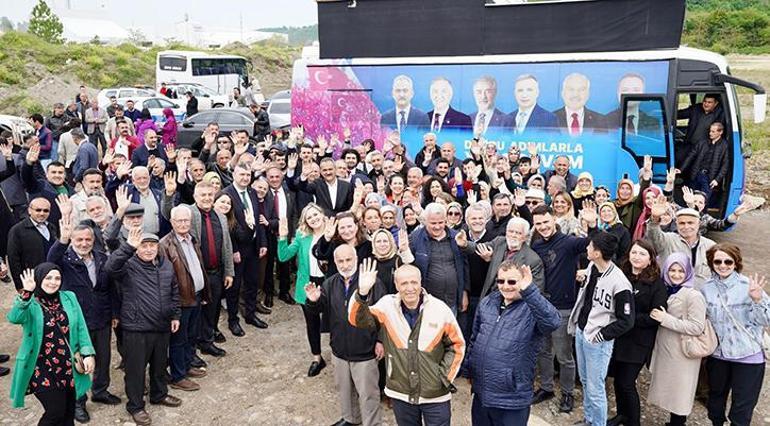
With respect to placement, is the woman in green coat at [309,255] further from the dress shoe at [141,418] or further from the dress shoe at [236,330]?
the dress shoe at [141,418]

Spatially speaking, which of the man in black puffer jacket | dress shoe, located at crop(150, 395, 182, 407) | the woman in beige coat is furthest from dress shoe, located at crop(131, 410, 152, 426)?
the woman in beige coat

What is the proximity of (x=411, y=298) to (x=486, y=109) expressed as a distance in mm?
7469

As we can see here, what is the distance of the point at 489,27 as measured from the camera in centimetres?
1082

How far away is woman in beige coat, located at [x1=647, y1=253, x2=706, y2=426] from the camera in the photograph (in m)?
4.54

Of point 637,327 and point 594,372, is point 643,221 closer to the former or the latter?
point 637,327

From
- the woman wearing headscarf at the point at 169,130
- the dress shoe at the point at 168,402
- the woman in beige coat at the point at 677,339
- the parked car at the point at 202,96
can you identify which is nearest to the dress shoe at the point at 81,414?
the dress shoe at the point at 168,402

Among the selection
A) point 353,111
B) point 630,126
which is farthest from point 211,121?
point 630,126

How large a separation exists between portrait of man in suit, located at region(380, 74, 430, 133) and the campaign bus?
19 millimetres

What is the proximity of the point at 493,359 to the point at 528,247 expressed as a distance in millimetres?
1446

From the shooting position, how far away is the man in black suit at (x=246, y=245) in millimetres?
6848

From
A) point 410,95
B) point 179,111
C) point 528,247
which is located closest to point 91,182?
point 528,247

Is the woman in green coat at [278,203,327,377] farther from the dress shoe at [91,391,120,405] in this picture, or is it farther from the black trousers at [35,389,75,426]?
the black trousers at [35,389,75,426]

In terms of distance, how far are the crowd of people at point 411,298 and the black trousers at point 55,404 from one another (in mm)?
13

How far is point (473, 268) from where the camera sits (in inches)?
223
